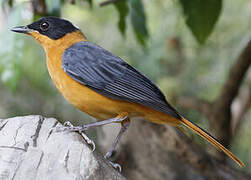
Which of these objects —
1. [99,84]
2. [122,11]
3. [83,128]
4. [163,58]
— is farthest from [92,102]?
[163,58]

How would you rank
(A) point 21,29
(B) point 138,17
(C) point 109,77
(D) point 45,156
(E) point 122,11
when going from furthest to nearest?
1. (E) point 122,11
2. (B) point 138,17
3. (A) point 21,29
4. (C) point 109,77
5. (D) point 45,156

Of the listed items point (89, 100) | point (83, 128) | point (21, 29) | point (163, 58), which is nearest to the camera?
point (83, 128)

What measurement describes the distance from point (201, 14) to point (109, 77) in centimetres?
127

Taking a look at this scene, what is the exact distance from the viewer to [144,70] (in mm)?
6027

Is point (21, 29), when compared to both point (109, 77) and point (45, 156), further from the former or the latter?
point (45, 156)

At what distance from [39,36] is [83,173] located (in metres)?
1.76

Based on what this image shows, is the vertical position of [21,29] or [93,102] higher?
[21,29]

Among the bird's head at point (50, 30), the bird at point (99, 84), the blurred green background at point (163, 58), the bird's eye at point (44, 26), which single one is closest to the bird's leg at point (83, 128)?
the bird at point (99, 84)

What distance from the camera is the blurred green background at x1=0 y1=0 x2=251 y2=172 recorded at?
20.0ft

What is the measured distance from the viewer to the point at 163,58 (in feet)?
22.2

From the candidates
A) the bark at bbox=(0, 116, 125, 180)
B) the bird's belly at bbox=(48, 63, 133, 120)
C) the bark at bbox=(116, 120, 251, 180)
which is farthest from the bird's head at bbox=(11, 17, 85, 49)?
the bark at bbox=(116, 120, 251, 180)

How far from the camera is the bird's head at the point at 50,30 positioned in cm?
382

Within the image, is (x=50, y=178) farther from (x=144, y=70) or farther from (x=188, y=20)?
(x=144, y=70)

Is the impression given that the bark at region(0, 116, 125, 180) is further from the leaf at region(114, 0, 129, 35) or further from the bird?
the leaf at region(114, 0, 129, 35)
